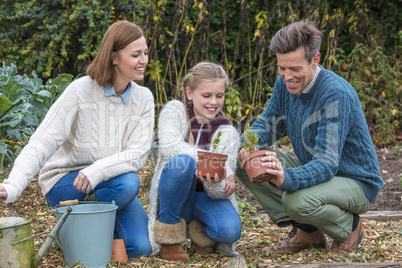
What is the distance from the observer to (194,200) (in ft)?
8.45

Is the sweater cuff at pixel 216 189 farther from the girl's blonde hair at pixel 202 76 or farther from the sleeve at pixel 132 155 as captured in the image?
the sleeve at pixel 132 155

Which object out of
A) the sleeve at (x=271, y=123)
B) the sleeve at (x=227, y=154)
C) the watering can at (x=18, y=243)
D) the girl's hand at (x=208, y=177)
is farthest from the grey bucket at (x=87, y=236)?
the sleeve at (x=271, y=123)

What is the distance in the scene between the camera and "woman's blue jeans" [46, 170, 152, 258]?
2.46 metres

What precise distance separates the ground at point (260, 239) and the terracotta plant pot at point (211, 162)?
0.49 metres

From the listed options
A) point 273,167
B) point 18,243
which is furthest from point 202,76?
point 18,243

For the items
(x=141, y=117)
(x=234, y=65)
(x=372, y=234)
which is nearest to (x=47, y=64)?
(x=234, y=65)

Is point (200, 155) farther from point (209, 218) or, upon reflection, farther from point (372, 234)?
point (372, 234)

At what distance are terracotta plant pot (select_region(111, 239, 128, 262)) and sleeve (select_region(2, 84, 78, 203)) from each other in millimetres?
550

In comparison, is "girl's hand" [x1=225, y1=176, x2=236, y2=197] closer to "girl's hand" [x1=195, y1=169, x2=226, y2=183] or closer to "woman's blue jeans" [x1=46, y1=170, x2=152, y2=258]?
"girl's hand" [x1=195, y1=169, x2=226, y2=183]

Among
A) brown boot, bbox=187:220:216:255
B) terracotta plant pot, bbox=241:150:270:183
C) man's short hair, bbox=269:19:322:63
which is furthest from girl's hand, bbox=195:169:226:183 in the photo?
man's short hair, bbox=269:19:322:63

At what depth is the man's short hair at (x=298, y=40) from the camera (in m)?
2.40

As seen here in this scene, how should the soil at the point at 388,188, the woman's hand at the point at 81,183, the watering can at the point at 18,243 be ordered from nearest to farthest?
1. the watering can at the point at 18,243
2. the woman's hand at the point at 81,183
3. the soil at the point at 388,188

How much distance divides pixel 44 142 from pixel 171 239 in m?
0.81

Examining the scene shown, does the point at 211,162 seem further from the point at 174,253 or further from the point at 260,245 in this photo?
the point at 260,245
